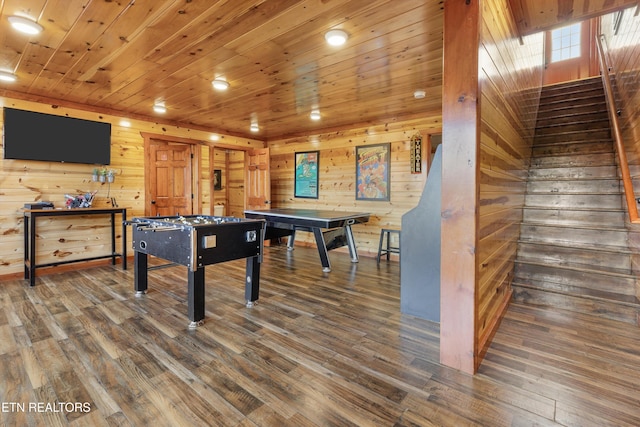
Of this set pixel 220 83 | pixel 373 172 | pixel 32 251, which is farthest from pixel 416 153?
pixel 32 251

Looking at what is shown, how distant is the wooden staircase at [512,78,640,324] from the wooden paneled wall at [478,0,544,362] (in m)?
0.24

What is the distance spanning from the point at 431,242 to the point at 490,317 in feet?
2.26

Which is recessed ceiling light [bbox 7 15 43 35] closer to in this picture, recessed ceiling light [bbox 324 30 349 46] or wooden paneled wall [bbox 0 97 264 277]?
recessed ceiling light [bbox 324 30 349 46]

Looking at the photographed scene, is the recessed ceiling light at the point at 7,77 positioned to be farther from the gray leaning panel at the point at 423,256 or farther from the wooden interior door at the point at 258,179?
the gray leaning panel at the point at 423,256

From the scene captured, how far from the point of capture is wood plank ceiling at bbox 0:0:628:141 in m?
2.09

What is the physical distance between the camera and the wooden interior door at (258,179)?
6133mm

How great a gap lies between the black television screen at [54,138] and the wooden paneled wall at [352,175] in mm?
3107

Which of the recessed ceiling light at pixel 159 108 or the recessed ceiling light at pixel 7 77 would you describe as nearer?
the recessed ceiling light at pixel 7 77

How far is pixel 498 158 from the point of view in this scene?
230 centimetres

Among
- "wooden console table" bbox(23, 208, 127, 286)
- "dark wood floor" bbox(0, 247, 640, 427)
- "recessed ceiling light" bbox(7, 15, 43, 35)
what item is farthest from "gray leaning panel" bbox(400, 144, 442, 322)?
"recessed ceiling light" bbox(7, 15, 43, 35)

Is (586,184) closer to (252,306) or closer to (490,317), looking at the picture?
(490,317)

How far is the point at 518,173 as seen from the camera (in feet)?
10.6

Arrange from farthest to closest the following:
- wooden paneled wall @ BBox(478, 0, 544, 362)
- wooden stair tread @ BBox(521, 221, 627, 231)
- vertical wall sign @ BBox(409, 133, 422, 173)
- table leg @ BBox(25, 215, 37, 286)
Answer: vertical wall sign @ BBox(409, 133, 422, 173) → table leg @ BBox(25, 215, 37, 286) → wooden stair tread @ BBox(521, 221, 627, 231) → wooden paneled wall @ BBox(478, 0, 544, 362)

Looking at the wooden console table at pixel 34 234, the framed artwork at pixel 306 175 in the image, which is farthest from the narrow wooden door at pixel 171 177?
the framed artwork at pixel 306 175
